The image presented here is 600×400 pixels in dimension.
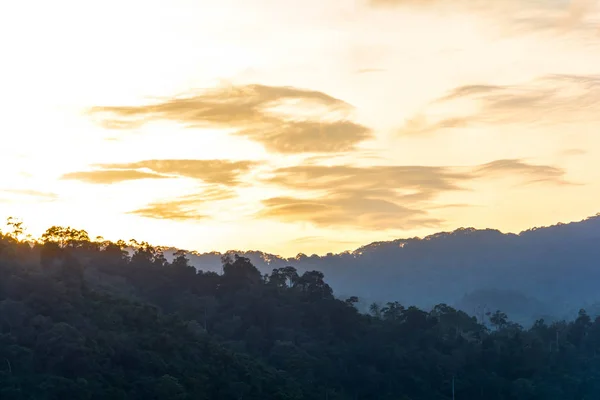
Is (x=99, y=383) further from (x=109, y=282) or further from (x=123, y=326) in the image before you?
(x=109, y=282)

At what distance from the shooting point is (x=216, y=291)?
390 feet

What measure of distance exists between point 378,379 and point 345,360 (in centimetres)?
483

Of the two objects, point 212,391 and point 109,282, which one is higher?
point 109,282

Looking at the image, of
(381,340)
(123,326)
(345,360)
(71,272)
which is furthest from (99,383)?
(381,340)

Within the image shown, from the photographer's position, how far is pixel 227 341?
10331cm

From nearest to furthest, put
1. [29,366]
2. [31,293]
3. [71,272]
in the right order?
[29,366] < [31,293] < [71,272]

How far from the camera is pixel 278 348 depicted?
104250 mm

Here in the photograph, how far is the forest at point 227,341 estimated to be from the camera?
73.2 meters

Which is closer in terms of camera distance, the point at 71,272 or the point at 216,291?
the point at 71,272

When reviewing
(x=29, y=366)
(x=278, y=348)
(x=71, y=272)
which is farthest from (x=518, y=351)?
(x=29, y=366)

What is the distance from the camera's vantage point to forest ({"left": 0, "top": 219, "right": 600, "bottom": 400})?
73.2m

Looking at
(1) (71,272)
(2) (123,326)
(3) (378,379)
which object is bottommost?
(3) (378,379)

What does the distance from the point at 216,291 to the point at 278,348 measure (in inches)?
706

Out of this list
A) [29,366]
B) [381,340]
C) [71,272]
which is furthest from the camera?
[381,340]
